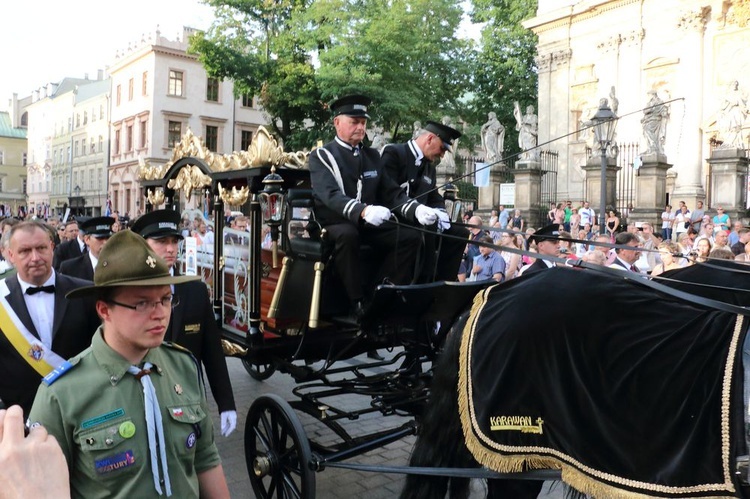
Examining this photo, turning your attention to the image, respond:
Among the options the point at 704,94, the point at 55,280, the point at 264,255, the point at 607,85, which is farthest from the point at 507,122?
the point at 55,280

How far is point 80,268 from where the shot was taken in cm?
586

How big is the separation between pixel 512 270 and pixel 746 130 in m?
17.3

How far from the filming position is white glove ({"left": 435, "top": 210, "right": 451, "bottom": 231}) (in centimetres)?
455

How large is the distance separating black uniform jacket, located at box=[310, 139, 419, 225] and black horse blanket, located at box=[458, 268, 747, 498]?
1293mm

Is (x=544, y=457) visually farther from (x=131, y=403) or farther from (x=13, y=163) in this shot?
(x=13, y=163)

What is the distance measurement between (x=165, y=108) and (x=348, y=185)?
44.6 metres

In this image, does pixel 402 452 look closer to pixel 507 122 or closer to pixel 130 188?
pixel 507 122

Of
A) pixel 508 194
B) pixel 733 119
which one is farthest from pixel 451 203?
pixel 508 194

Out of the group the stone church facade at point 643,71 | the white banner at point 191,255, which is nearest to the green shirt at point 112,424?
the white banner at point 191,255

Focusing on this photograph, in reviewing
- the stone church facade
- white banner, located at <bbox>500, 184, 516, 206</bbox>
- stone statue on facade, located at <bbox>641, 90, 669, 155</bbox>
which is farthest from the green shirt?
white banner, located at <bbox>500, 184, 516, 206</bbox>

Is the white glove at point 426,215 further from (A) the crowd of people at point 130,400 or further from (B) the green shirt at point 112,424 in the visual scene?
(B) the green shirt at point 112,424

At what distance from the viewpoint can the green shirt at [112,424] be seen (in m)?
1.81

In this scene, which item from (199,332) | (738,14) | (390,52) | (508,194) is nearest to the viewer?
(199,332)

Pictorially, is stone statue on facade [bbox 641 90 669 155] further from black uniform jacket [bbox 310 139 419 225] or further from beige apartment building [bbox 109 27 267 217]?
beige apartment building [bbox 109 27 267 217]
